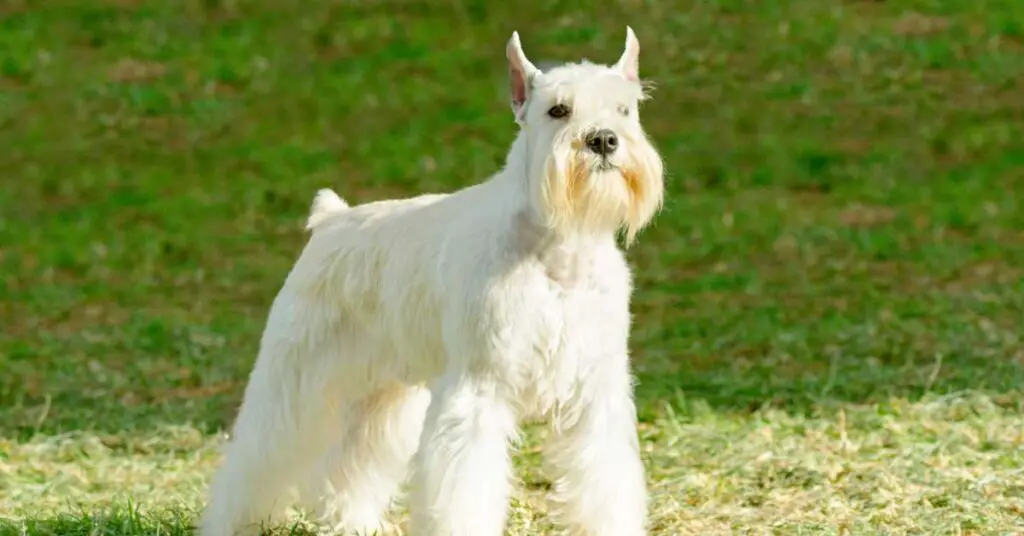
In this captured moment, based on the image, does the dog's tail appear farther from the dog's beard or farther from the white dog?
the dog's beard

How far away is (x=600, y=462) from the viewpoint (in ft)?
18.9

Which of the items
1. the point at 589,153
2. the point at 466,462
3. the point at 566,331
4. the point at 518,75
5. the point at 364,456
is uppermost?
the point at 518,75

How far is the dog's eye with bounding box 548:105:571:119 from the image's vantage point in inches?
213

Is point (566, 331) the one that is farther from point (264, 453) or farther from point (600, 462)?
point (264, 453)

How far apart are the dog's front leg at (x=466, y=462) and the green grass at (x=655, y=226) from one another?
4.22 ft

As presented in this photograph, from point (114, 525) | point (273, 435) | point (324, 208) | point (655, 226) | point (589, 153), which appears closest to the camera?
point (589, 153)

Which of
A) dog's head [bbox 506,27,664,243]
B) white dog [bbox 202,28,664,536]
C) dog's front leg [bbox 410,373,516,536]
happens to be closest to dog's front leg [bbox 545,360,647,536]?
white dog [bbox 202,28,664,536]

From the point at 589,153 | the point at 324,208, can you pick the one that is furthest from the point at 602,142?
the point at 324,208

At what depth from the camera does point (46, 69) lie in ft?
53.9

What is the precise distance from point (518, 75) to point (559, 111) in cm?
35

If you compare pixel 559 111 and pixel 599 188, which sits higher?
pixel 559 111

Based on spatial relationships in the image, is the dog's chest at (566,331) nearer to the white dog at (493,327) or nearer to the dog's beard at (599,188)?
the white dog at (493,327)

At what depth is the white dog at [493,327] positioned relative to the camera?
5.44m

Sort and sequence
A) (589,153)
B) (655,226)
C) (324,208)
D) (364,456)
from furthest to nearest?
(655,226) < (364,456) < (324,208) < (589,153)
